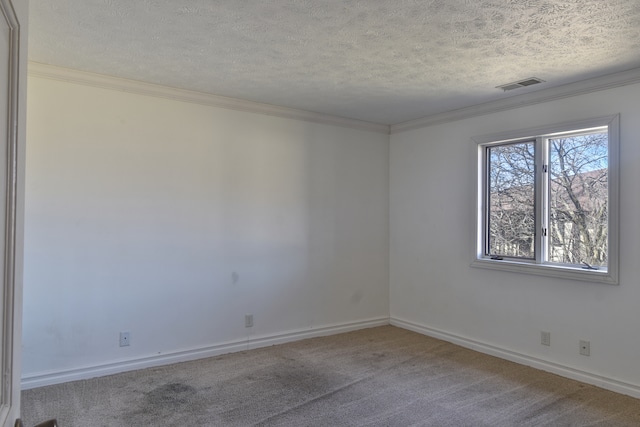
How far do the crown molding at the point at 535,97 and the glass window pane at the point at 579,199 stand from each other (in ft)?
1.20

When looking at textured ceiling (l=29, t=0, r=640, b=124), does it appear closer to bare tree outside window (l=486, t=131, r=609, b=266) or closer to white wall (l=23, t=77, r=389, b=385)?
white wall (l=23, t=77, r=389, b=385)

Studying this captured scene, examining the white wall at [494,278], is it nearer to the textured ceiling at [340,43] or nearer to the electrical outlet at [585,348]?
the electrical outlet at [585,348]

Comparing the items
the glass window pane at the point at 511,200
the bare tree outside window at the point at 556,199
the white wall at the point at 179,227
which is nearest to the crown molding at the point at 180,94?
the white wall at the point at 179,227

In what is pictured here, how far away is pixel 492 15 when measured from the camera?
2.31 m

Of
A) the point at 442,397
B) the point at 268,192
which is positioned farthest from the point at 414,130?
the point at 442,397

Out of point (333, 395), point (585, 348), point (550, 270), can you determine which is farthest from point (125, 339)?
point (585, 348)

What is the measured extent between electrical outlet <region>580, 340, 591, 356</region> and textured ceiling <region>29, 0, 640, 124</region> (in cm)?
209

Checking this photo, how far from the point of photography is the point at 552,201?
372 cm

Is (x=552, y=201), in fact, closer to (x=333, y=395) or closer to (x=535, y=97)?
(x=535, y=97)

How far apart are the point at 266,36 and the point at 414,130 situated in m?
2.65

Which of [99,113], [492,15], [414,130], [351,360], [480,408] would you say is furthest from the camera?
[414,130]

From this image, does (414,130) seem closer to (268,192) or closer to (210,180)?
(268,192)

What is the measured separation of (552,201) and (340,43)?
7.84ft

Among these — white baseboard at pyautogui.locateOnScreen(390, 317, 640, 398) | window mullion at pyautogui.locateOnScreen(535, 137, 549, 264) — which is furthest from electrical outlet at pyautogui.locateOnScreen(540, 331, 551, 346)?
window mullion at pyautogui.locateOnScreen(535, 137, 549, 264)
